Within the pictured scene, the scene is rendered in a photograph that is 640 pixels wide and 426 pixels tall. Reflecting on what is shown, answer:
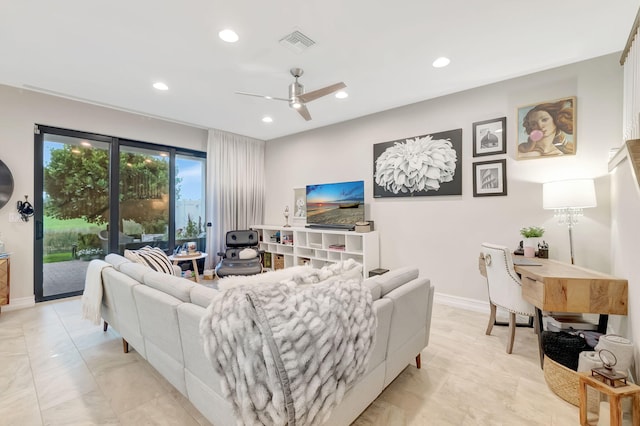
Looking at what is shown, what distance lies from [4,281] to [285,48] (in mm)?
4029

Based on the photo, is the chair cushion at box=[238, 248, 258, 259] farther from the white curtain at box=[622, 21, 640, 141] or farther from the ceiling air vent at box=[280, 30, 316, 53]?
the white curtain at box=[622, 21, 640, 141]

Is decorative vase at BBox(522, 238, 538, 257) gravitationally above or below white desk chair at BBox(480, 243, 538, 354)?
above

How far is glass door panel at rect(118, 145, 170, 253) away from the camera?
13.9ft

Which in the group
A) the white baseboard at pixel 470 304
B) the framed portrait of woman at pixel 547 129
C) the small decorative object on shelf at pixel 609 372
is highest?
the framed portrait of woman at pixel 547 129

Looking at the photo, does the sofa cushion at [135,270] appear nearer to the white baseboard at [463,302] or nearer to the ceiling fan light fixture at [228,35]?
the ceiling fan light fixture at [228,35]

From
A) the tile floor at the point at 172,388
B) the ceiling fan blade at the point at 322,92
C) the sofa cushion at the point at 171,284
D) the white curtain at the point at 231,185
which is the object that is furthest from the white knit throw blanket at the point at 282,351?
the white curtain at the point at 231,185

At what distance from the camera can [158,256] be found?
2.86 metres

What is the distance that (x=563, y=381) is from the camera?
1.77 m

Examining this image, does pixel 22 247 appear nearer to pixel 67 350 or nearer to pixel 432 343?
pixel 67 350

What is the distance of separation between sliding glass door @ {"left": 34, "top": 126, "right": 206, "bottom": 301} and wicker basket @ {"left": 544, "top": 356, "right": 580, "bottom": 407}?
5.05 m

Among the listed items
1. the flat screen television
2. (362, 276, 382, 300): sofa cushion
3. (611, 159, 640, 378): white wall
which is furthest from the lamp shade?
the flat screen television

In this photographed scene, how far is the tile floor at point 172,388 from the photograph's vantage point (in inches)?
64.1

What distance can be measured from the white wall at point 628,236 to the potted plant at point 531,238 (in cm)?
53

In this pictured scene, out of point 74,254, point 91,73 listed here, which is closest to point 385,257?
point 91,73
